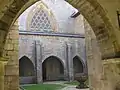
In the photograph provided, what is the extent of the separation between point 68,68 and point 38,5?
6.58m

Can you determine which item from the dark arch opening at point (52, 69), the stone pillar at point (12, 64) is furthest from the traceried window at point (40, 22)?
the stone pillar at point (12, 64)

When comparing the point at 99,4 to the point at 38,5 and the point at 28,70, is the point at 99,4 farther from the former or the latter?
the point at 38,5

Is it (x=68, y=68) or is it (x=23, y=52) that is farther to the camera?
(x=68, y=68)

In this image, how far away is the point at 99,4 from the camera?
3.53 m

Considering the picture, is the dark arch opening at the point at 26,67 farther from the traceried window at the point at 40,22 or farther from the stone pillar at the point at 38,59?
the traceried window at the point at 40,22

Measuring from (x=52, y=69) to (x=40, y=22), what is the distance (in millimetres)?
4464

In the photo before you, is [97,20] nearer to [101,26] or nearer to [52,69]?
[101,26]

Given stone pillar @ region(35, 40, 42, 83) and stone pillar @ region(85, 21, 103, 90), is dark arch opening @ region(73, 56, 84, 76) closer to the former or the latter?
stone pillar @ region(35, 40, 42, 83)

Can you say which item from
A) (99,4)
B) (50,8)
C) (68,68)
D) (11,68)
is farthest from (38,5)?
(99,4)

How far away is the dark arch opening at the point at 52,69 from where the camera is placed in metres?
16.5

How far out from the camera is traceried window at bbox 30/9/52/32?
17983mm

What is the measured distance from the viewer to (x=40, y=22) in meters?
18.2

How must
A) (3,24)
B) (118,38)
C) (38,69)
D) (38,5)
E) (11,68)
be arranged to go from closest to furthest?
(3,24)
(118,38)
(11,68)
(38,69)
(38,5)

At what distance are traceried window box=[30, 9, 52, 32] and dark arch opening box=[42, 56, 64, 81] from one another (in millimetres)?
3004
